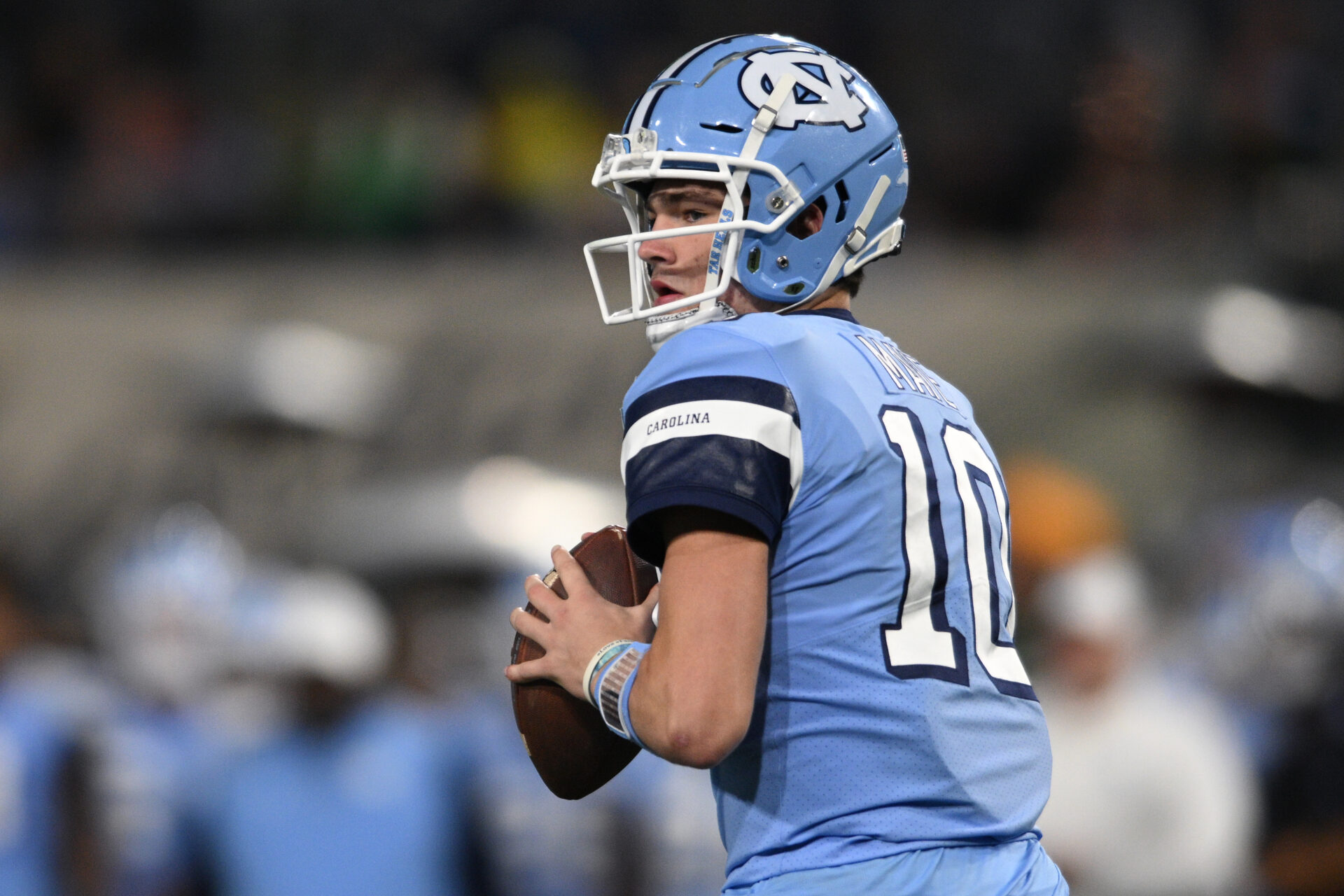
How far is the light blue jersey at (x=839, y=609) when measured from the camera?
8.04 ft

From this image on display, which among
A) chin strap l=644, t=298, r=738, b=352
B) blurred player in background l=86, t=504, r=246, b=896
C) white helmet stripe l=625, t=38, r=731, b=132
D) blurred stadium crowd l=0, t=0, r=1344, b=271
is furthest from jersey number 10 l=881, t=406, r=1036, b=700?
blurred stadium crowd l=0, t=0, r=1344, b=271

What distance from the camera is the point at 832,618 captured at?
249cm

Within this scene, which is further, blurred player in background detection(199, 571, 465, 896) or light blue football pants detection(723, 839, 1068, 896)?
blurred player in background detection(199, 571, 465, 896)

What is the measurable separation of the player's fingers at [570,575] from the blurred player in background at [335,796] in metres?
3.28

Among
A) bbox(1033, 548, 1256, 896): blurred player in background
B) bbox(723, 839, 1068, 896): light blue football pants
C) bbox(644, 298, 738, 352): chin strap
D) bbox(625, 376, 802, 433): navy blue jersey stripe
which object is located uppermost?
bbox(644, 298, 738, 352): chin strap

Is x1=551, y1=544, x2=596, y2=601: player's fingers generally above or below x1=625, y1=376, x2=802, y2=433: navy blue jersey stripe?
below

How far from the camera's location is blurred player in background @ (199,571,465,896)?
18.7 feet

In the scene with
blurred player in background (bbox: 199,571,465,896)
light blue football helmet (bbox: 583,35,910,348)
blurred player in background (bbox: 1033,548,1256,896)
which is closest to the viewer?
light blue football helmet (bbox: 583,35,910,348)

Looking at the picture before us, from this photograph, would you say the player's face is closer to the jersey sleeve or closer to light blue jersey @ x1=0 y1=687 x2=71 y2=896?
the jersey sleeve

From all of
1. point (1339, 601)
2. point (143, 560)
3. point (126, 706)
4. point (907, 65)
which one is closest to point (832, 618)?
point (1339, 601)

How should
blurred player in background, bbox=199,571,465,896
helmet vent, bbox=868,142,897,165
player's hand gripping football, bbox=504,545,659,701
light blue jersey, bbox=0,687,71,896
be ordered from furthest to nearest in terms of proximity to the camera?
light blue jersey, bbox=0,687,71,896
blurred player in background, bbox=199,571,465,896
helmet vent, bbox=868,142,897,165
player's hand gripping football, bbox=504,545,659,701

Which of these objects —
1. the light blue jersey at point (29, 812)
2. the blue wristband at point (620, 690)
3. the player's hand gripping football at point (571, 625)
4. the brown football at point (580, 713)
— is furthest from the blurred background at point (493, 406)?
the blue wristband at point (620, 690)

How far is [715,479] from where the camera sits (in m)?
2.37

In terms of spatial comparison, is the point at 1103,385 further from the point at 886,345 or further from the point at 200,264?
the point at 886,345
